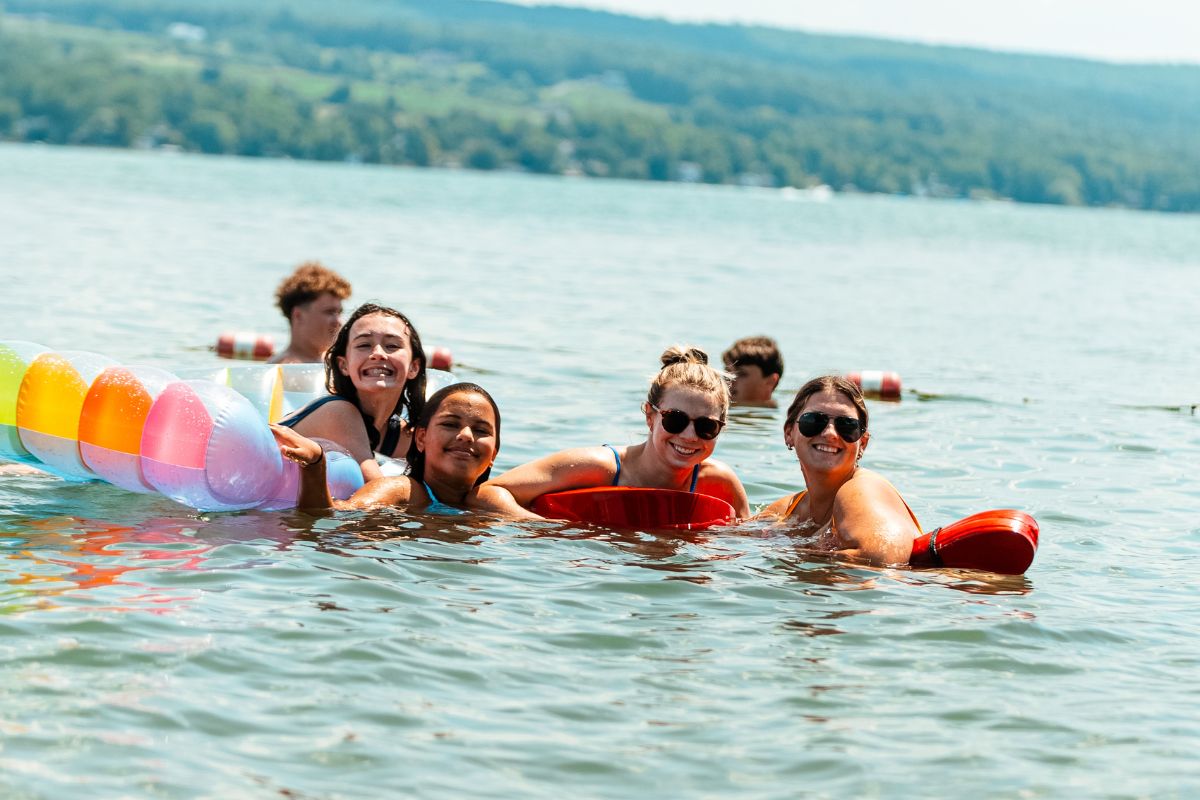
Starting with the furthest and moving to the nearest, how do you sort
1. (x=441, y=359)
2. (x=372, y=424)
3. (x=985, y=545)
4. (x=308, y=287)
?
(x=441, y=359), (x=308, y=287), (x=372, y=424), (x=985, y=545)

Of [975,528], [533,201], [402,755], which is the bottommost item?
[402,755]

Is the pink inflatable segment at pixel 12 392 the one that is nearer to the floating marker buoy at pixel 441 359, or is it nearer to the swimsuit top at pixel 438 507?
the swimsuit top at pixel 438 507

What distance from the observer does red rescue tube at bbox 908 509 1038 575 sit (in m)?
6.87

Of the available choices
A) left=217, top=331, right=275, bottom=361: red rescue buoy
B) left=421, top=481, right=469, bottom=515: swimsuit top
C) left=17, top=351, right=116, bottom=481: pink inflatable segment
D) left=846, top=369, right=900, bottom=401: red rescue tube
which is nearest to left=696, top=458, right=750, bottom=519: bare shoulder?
left=421, top=481, right=469, bottom=515: swimsuit top

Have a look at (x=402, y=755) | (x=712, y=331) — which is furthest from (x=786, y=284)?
(x=402, y=755)

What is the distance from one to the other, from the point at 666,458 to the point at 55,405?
2889 mm

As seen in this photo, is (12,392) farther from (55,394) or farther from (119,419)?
(119,419)

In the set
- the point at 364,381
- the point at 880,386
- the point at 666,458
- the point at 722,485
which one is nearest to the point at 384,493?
the point at 364,381

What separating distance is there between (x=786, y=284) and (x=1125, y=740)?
91.6 ft

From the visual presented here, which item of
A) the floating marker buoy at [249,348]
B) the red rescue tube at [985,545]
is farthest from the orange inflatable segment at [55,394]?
the floating marker buoy at [249,348]

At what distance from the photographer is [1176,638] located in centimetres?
649

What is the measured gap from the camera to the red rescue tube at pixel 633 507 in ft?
Answer: 24.7

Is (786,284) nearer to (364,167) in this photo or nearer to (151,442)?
(151,442)

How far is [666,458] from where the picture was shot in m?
7.37
